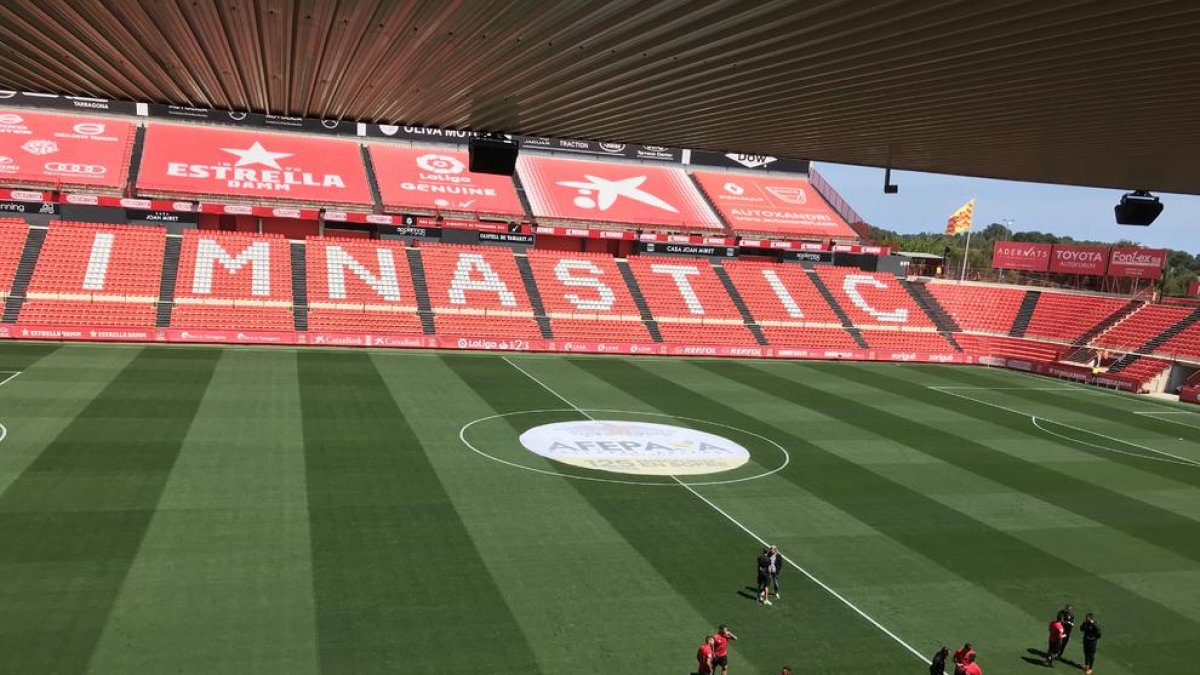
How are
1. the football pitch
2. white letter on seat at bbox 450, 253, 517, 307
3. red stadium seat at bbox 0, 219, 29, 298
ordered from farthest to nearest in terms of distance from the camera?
white letter on seat at bbox 450, 253, 517, 307 < red stadium seat at bbox 0, 219, 29, 298 < the football pitch

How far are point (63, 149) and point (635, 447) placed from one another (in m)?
48.1

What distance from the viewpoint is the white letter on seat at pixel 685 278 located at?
54.1m

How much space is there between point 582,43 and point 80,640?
40.0 feet

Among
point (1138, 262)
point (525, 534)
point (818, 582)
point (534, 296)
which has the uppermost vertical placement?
point (1138, 262)

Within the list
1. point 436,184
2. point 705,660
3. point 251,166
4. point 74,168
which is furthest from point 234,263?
point 705,660

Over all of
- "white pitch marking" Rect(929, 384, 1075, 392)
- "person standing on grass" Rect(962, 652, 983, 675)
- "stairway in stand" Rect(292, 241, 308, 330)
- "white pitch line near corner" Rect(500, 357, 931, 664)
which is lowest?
"white pitch line near corner" Rect(500, 357, 931, 664)

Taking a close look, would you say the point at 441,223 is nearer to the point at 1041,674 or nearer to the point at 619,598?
the point at 619,598

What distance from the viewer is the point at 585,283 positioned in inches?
2127

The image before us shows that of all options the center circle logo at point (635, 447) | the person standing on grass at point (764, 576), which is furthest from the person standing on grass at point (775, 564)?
the center circle logo at point (635, 447)

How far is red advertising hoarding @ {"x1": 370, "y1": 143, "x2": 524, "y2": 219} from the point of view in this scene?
57938 mm

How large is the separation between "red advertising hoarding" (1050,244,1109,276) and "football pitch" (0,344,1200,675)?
2870cm

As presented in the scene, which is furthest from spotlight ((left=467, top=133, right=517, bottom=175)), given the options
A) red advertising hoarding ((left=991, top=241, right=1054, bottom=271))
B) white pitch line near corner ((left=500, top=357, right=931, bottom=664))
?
red advertising hoarding ((left=991, top=241, right=1054, bottom=271))

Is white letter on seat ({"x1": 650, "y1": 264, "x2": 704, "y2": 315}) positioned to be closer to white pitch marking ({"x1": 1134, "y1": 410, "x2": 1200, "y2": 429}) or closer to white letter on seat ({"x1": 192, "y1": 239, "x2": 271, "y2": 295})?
white pitch marking ({"x1": 1134, "y1": 410, "x2": 1200, "y2": 429})

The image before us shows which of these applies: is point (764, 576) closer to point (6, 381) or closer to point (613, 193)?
point (6, 381)
